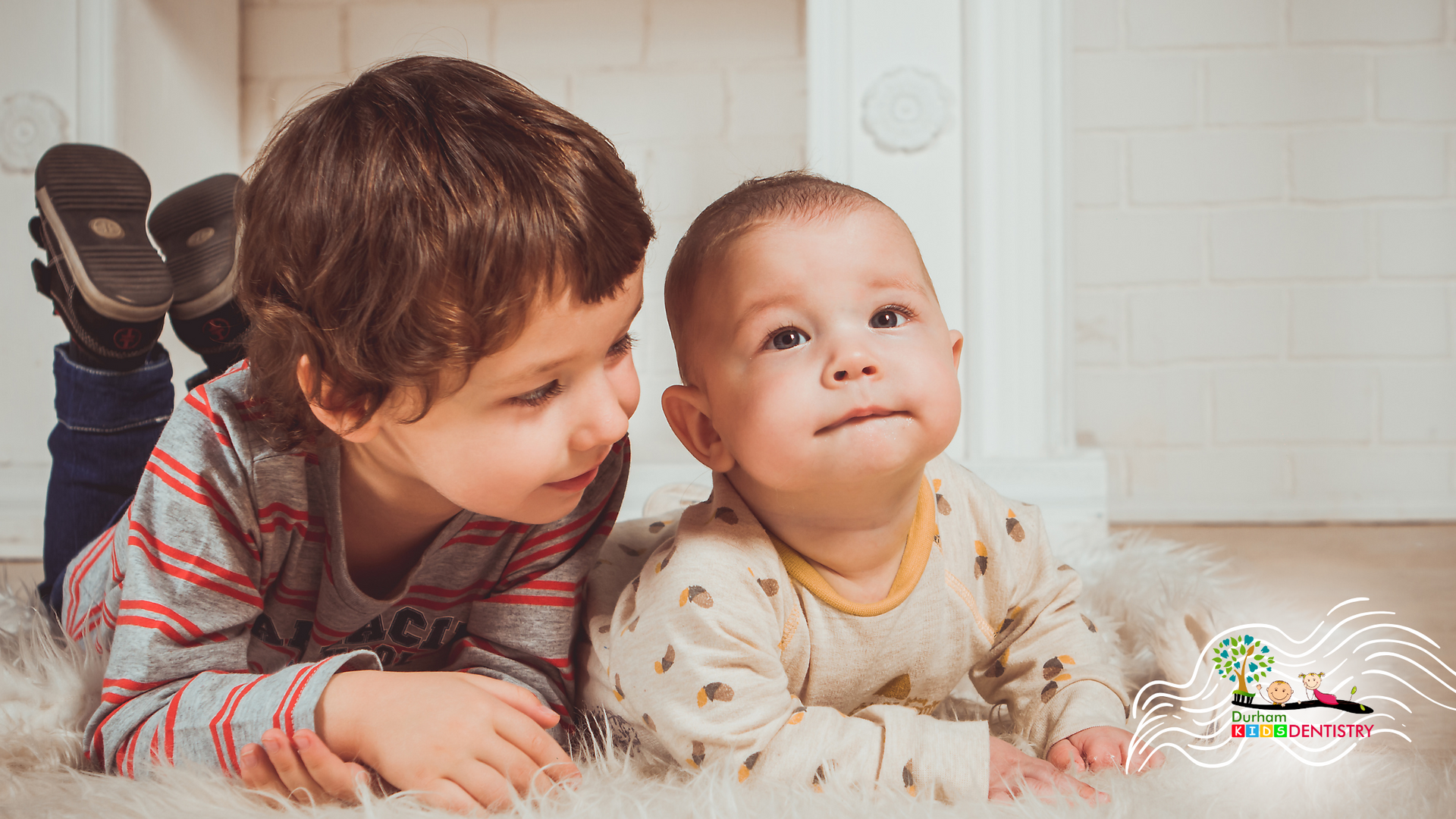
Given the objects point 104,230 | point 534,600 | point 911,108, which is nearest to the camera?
point 534,600

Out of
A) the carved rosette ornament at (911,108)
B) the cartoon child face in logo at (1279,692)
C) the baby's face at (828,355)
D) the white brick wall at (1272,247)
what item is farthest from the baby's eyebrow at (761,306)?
the white brick wall at (1272,247)

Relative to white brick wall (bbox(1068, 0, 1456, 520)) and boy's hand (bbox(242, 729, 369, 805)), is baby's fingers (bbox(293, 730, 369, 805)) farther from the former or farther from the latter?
white brick wall (bbox(1068, 0, 1456, 520))

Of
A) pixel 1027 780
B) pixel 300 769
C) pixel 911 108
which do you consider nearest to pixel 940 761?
pixel 1027 780

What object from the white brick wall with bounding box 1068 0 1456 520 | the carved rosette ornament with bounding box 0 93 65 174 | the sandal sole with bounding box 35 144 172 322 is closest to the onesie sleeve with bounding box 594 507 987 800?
the sandal sole with bounding box 35 144 172 322

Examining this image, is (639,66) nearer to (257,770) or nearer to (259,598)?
(259,598)

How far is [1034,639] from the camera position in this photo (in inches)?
29.9

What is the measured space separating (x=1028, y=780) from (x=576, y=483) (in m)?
0.34

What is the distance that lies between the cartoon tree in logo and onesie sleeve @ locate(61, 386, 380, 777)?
0.60m

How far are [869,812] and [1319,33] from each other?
1.66 meters

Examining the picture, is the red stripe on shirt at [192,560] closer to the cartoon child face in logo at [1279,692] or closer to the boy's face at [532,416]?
the boy's face at [532,416]

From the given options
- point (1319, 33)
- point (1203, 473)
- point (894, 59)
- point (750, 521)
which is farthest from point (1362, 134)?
point (750, 521)

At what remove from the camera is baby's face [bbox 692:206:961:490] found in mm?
628

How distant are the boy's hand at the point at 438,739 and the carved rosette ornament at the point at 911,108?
1.02 meters

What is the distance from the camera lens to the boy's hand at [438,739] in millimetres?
608
